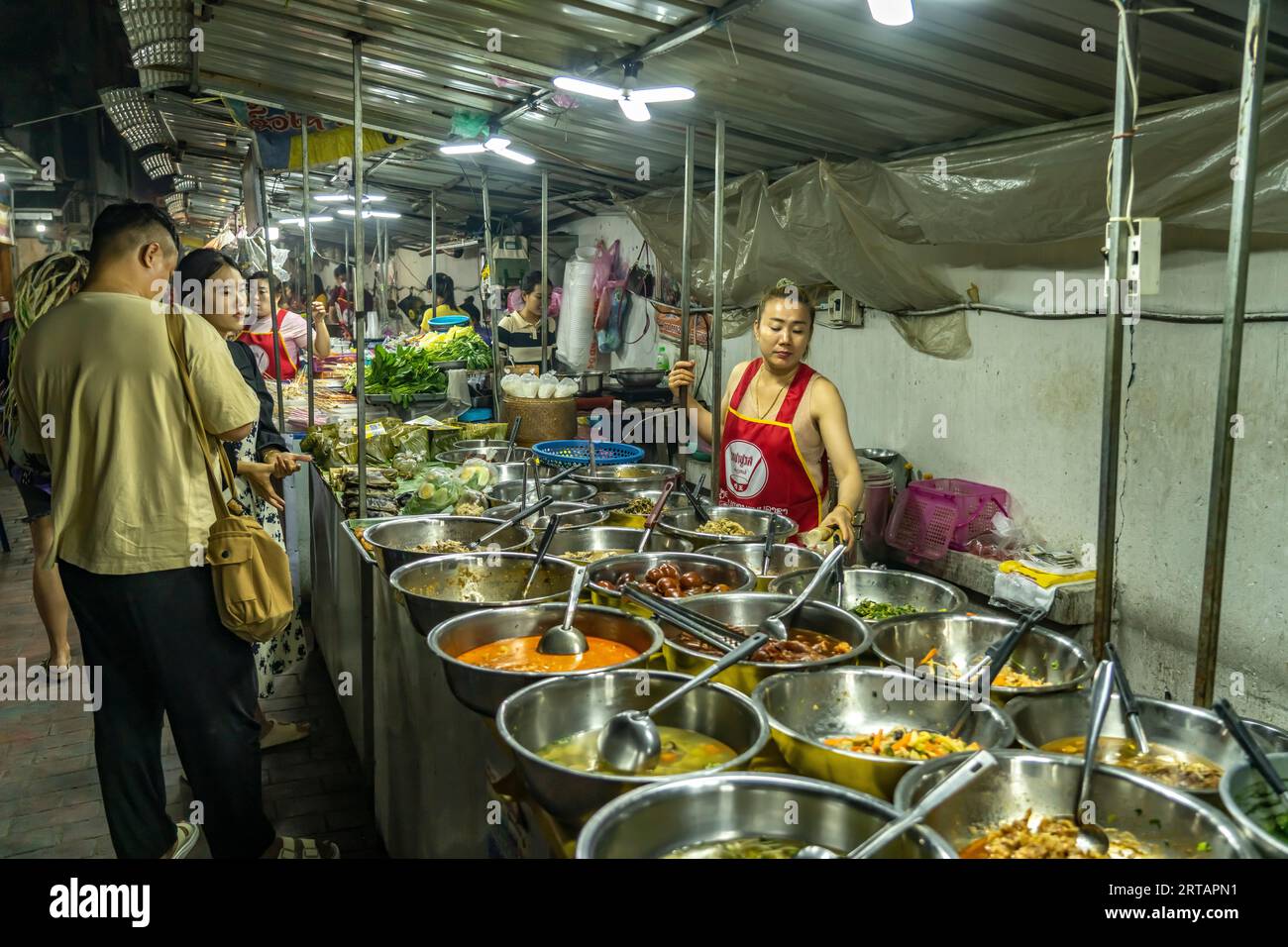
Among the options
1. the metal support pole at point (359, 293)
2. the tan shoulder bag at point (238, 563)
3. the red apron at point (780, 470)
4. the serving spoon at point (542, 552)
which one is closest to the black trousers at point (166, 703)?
the tan shoulder bag at point (238, 563)

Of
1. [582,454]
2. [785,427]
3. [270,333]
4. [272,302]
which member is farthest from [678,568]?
[270,333]

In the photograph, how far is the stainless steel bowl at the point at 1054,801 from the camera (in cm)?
153

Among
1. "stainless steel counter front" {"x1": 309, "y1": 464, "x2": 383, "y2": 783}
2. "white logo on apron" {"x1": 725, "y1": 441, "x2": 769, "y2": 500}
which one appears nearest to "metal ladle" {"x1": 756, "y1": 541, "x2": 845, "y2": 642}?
"white logo on apron" {"x1": 725, "y1": 441, "x2": 769, "y2": 500}

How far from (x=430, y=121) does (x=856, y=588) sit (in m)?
5.25

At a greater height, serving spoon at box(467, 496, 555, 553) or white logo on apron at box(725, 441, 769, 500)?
white logo on apron at box(725, 441, 769, 500)

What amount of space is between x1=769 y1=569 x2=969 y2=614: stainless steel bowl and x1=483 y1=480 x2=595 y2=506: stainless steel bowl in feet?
4.71

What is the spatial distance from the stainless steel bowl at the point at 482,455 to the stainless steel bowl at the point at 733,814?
3790 millimetres

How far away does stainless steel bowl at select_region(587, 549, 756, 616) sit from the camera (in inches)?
114

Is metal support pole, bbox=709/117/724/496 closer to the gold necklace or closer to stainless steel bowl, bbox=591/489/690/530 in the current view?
the gold necklace

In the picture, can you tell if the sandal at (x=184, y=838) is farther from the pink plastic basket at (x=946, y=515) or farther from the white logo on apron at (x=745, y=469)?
the pink plastic basket at (x=946, y=515)

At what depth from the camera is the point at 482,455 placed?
5.43m

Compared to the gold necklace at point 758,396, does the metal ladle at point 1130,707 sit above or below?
below

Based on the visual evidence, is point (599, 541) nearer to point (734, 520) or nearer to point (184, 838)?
point (734, 520)
